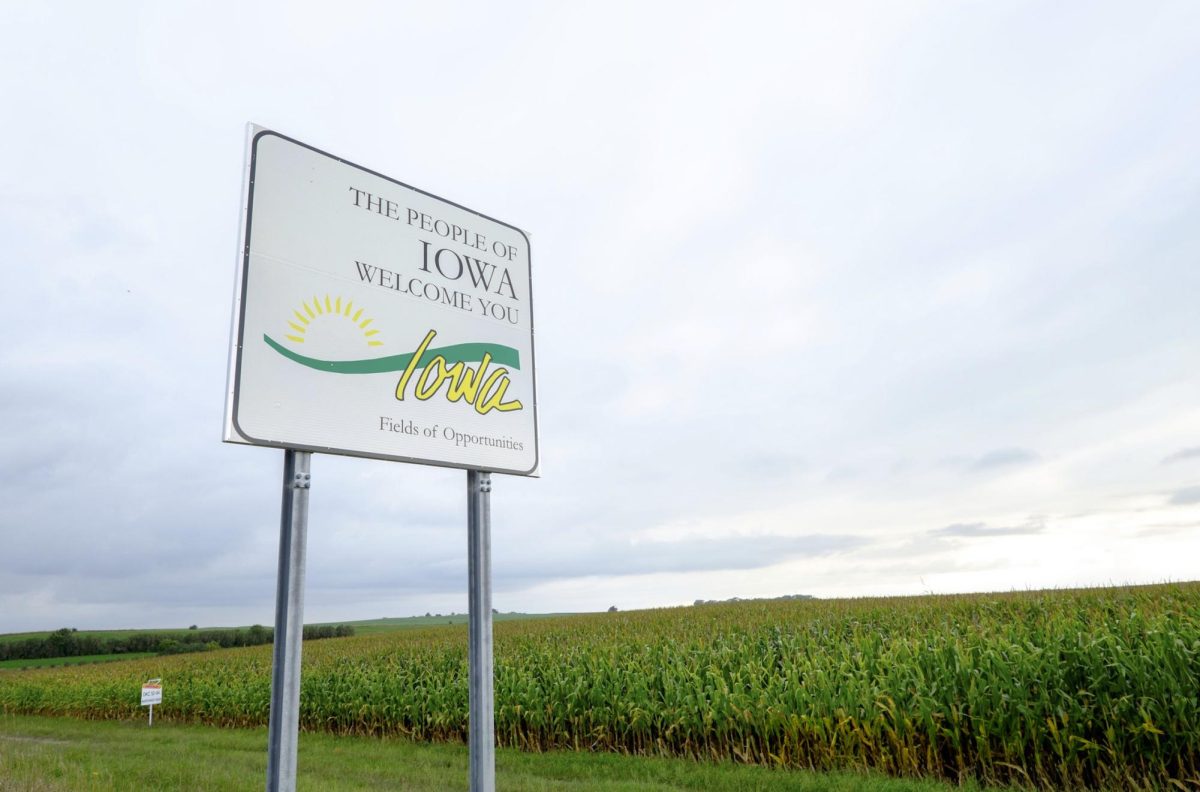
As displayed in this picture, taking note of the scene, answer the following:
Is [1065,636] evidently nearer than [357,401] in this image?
No

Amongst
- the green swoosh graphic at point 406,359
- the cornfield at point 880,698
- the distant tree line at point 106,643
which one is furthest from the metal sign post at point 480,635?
the distant tree line at point 106,643

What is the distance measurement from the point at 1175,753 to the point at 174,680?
28658 mm

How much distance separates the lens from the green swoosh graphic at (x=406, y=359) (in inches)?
206

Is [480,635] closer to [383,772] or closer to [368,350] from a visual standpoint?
[368,350]

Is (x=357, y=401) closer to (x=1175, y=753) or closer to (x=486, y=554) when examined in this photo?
(x=486, y=554)

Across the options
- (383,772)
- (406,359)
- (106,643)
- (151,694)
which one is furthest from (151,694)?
(106,643)

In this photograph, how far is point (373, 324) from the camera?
228 inches

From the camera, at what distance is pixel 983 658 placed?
373 inches

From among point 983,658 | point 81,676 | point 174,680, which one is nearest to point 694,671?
point 983,658

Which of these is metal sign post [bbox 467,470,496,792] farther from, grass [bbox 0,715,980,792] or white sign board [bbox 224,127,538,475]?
grass [bbox 0,715,980,792]

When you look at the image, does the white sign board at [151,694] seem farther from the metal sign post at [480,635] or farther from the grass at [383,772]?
the metal sign post at [480,635]

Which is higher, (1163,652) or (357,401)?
(357,401)

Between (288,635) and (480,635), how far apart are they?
166cm

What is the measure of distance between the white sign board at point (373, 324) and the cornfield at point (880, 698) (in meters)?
6.47
